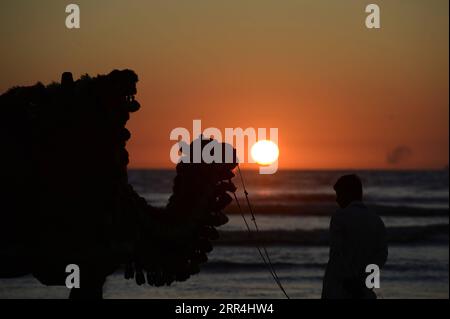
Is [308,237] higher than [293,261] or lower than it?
higher

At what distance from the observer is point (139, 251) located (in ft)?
25.0

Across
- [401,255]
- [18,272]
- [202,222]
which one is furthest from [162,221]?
[401,255]

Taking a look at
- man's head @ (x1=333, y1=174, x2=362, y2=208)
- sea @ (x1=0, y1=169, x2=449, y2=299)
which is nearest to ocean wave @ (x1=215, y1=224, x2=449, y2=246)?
sea @ (x1=0, y1=169, x2=449, y2=299)

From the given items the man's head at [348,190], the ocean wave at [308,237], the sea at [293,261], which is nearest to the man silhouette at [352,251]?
the man's head at [348,190]

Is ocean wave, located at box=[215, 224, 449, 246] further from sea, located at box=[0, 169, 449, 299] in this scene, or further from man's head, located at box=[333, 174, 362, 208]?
man's head, located at box=[333, 174, 362, 208]

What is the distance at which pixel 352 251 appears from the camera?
296 inches

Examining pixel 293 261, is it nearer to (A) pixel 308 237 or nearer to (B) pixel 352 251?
(A) pixel 308 237

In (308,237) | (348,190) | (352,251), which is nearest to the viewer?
(352,251)

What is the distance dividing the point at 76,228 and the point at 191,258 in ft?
4.94

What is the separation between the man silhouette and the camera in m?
7.51

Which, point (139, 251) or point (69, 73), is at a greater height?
point (69, 73)

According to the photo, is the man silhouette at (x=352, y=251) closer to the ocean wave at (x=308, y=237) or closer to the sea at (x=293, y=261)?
the sea at (x=293, y=261)

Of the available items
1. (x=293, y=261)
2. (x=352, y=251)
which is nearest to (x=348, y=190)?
(x=352, y=251)
